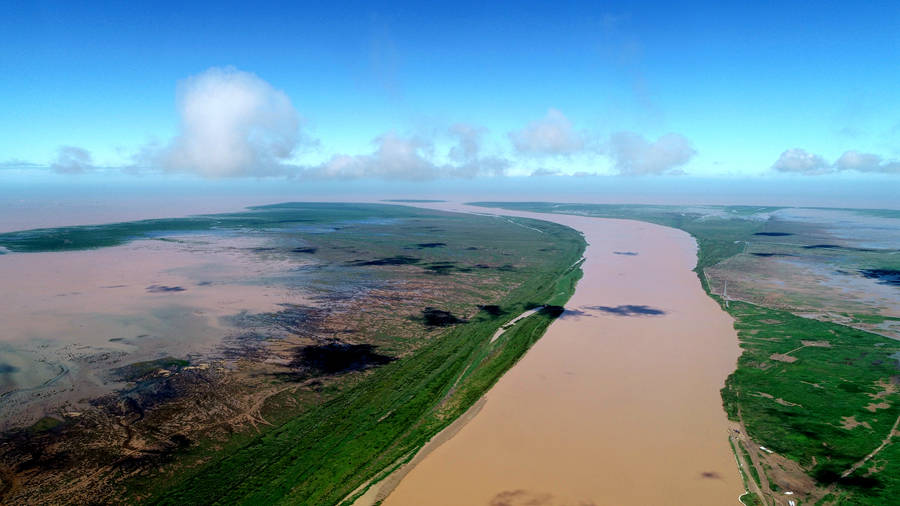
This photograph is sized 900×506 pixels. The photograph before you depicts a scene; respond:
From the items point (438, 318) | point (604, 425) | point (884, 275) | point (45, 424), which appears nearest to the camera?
point (45, 424)

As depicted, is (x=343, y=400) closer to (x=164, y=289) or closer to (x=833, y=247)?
(x=164, y=289)

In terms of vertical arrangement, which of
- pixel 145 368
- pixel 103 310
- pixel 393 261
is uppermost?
pixel 393 261

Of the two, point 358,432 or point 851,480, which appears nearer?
point 851,480

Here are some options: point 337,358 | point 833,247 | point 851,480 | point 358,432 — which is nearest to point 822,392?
point 851,480

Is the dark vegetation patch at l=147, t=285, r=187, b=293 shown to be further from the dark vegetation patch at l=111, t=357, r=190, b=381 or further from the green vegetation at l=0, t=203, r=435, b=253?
the green vegetation at l=0, t=203, r=435, b=253

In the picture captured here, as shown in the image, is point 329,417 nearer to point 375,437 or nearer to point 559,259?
point 375,437

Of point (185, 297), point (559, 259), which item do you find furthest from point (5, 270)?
point (559, 259)
